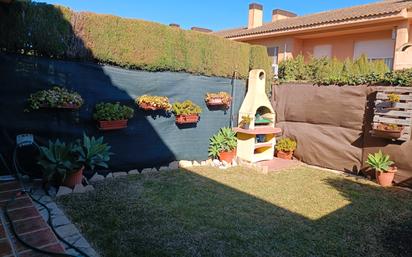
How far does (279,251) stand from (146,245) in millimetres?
1305

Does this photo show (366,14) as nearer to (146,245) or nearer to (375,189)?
(375,189)

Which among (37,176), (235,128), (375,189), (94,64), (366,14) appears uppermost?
(366,14)

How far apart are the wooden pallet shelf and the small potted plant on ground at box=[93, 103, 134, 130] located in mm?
4503

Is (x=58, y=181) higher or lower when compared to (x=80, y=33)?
lower

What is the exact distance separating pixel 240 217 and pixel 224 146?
9.51ft

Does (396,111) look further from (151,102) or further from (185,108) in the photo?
(151,102)

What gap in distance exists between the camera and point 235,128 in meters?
6.62

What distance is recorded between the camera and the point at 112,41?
4.96 metres

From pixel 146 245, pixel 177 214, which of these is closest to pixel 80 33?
pixel 177 214

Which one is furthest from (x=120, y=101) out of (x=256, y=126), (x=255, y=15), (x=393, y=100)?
(x=255, y=15)

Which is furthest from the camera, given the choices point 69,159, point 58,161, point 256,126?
point 256,126

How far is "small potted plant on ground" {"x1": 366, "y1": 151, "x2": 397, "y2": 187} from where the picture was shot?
5387 mm

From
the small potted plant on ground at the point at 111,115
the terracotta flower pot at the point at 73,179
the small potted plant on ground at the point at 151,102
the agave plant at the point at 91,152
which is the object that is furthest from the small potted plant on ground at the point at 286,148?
the terracotta flower pot at the point at 73,179

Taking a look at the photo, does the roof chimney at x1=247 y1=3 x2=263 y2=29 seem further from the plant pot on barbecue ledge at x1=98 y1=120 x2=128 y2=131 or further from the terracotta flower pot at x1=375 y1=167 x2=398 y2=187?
the plant pot on barbecue ledge at x1=98 y1=120 x2=128 y2=131
